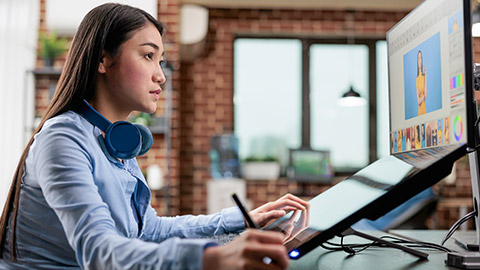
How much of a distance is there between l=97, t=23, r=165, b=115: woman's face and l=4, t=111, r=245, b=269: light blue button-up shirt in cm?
12

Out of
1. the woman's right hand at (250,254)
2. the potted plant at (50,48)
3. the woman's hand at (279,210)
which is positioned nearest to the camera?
the woman's right hand at (250,254)

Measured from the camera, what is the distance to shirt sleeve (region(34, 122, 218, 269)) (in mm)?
634

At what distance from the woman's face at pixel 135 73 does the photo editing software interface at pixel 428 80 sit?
563 mm

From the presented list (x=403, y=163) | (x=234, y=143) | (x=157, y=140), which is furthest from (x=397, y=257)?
(x=234, y=143)

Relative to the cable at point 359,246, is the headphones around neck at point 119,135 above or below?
above

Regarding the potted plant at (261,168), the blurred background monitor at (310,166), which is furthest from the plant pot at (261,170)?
the blurred background monitor at (310,166)

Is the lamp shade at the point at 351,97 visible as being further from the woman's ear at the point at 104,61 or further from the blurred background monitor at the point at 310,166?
the woman's ear at the point at 104,61

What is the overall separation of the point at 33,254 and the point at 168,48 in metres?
4.16

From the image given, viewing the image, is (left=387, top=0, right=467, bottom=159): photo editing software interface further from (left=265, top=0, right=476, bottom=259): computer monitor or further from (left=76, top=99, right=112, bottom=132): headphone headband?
(left=76, top=99, right=112, bottom=132): headphone headband

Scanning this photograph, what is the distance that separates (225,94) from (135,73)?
458 cm

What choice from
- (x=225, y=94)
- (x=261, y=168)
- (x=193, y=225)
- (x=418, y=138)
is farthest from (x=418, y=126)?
(x=225, y=94)

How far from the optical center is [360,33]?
5.67 m

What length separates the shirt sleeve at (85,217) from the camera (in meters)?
0.63

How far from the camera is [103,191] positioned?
0.90 metres
